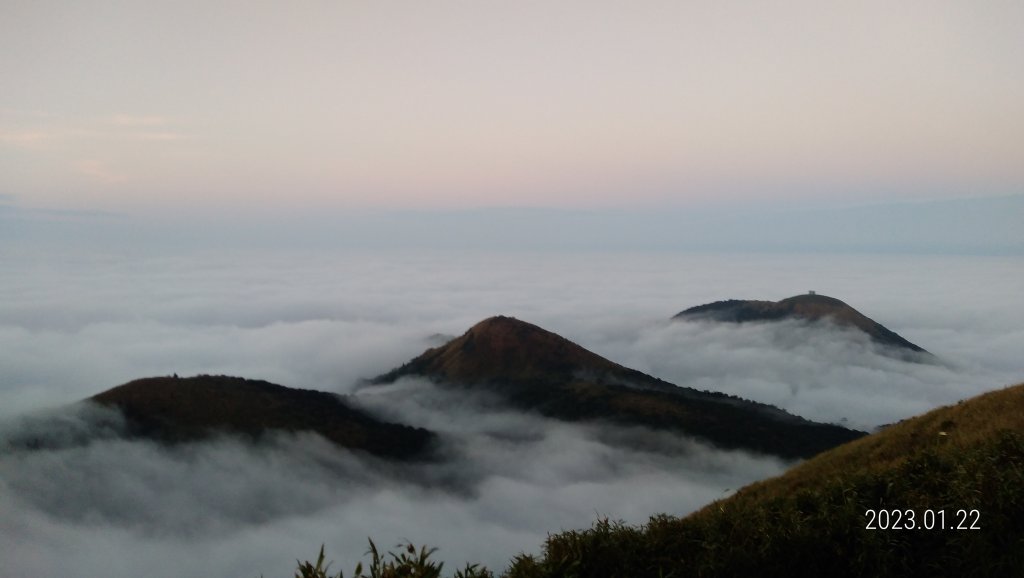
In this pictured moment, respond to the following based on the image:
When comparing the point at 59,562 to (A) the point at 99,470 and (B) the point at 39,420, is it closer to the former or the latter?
(A) the point at 99,470

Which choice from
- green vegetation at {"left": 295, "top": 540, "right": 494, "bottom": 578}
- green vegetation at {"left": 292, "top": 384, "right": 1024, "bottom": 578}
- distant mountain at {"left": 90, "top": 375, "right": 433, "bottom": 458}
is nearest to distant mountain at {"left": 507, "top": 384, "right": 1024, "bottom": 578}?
green vegetation at {"left": 292, "top": 384, "right": 1024, "bottom": 578}

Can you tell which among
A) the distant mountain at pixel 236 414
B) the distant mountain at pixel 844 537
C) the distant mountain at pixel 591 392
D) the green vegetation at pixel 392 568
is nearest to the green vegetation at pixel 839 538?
the distant mountain at pixel 844 537

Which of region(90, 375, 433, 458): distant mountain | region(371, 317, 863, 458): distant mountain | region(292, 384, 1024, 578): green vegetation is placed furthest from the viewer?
region(371, 317, 863, 458): distant mountain

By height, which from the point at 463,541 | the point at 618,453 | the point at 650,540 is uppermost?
the point at 650,540

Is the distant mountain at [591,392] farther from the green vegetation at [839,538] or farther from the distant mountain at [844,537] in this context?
the green vegetation at [839,538]

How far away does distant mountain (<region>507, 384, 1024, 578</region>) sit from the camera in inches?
376

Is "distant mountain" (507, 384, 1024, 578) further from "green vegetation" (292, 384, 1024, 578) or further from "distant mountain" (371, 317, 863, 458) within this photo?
"distant mountain" (371, 317, 863, 458)

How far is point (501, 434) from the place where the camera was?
122875 millimetres

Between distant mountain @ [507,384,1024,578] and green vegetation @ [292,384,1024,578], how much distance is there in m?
0.02

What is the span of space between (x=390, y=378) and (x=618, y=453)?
277 ft

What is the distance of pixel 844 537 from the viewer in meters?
10.2

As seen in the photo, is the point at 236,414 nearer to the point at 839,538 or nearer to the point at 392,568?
the point at 392,568

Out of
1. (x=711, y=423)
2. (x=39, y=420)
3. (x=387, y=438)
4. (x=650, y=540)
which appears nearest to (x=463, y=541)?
(x=387, y=438)

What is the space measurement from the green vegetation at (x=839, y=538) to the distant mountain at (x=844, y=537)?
17 millimetres
